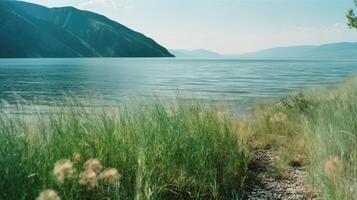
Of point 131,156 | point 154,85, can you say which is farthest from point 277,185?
point 154,85

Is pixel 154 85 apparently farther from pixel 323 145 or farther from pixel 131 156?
pixel 131 156

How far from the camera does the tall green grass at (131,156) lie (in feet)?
14.7

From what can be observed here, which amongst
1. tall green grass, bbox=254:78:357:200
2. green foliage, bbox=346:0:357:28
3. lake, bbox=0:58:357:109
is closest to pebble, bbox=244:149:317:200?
tall green grass, bbox=254:78:357:200

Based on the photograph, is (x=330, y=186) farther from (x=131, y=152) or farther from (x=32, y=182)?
(x=32, y=182)

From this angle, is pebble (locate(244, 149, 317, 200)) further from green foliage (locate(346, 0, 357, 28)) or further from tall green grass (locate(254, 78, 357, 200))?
green foliage (locate(346, 0, 357, 28))

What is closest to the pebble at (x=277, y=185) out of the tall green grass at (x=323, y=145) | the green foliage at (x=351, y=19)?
the tall green grass at (x=323, y=145)

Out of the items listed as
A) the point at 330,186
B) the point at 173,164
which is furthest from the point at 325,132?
the point at 173,164

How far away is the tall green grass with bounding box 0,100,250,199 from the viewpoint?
177 inches

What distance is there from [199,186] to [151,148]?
0.80m

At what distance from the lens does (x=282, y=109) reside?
12.7 meters

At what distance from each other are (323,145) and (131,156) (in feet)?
8.83

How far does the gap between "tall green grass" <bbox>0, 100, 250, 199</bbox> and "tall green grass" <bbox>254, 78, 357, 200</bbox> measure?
3.30ft

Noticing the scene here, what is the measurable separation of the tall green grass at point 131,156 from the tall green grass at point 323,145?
3.30 feet

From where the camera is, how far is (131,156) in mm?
5363
